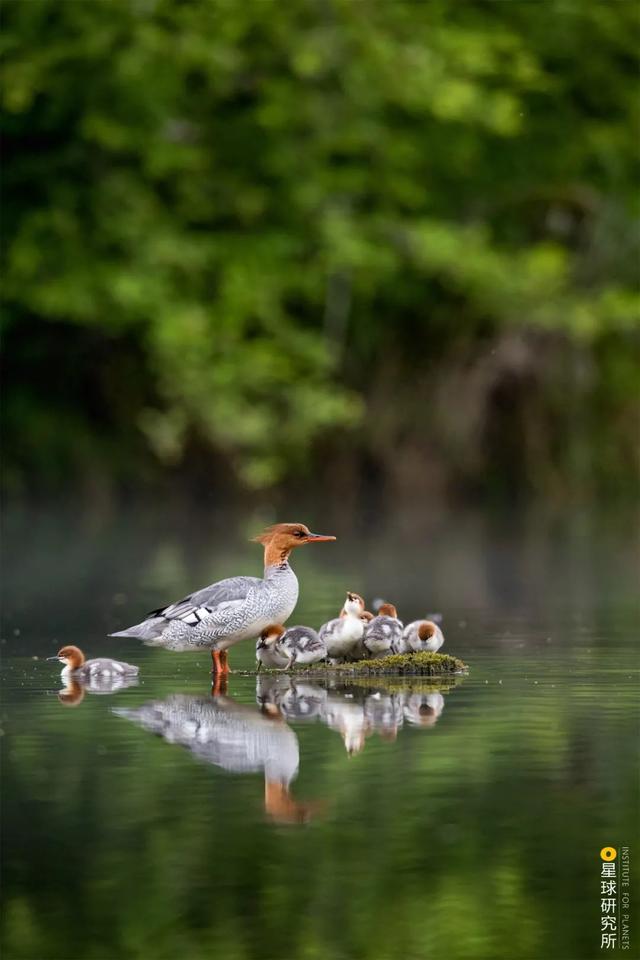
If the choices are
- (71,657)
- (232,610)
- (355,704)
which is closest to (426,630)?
(232,610)

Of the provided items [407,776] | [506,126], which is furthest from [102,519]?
[407,776]

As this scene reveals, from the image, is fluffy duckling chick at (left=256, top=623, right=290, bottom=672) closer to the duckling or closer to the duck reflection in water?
the duckling

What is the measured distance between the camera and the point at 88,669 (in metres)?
9.76

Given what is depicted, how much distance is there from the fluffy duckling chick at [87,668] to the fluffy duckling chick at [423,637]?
1.35 m

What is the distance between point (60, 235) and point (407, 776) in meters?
22.2

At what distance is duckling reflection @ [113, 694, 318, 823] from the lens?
6746mm

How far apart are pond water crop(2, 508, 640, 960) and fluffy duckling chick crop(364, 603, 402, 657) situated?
1.37ft

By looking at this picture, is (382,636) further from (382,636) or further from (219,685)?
(219,685)

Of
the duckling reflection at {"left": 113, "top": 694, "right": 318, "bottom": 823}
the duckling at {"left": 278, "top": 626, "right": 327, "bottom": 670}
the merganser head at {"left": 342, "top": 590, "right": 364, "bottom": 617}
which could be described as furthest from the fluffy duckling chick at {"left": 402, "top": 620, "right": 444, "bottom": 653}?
the duckling reflection at {"left": 113, "top": 694, "right": 318, "bottom": 823}

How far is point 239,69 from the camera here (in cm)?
2927

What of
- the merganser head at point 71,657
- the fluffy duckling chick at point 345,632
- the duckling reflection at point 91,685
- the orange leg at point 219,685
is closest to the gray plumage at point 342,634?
the fluffy duckling chick at point 345,632

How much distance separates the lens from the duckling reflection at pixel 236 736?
6746 mm

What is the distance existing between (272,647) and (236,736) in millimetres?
2025

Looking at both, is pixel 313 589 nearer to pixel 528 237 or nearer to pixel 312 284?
pixel 312 284
